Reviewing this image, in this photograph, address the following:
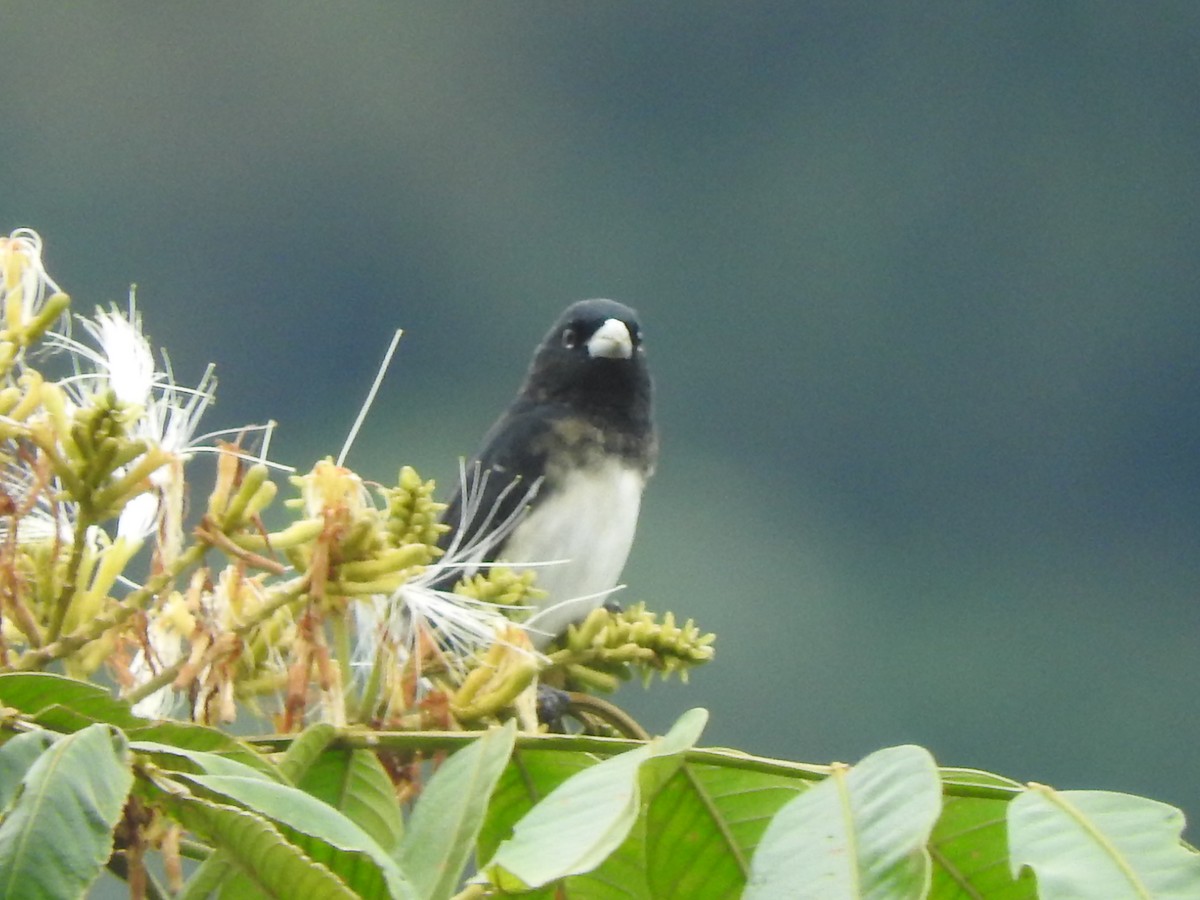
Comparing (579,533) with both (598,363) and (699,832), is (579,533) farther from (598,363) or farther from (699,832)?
(699,832)

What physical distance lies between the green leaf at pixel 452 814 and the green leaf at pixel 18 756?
0.48 feet

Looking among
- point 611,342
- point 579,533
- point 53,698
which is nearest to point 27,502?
point 53,698

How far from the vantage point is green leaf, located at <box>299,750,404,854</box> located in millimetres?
813

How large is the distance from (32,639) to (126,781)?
0.18 m

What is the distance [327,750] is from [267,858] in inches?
6.9

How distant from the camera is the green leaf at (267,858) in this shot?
637mm

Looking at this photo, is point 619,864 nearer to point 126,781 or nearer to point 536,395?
point 126,781

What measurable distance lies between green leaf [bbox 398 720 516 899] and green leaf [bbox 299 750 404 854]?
6cm

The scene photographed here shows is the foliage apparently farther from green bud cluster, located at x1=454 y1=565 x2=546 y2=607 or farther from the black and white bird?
the black and white bird

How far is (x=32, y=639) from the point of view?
802mm

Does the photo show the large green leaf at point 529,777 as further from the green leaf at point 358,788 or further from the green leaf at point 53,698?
the green leaf at point 53,698

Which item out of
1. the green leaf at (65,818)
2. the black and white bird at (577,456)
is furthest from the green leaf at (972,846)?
the black and white bird at (577,456)

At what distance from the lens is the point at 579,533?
2904 millimetres

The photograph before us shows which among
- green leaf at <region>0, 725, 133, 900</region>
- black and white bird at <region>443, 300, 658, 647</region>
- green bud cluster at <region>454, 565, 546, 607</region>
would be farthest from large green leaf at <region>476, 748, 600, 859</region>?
black and white bird at <region>443, 300, 658, 647</region>
